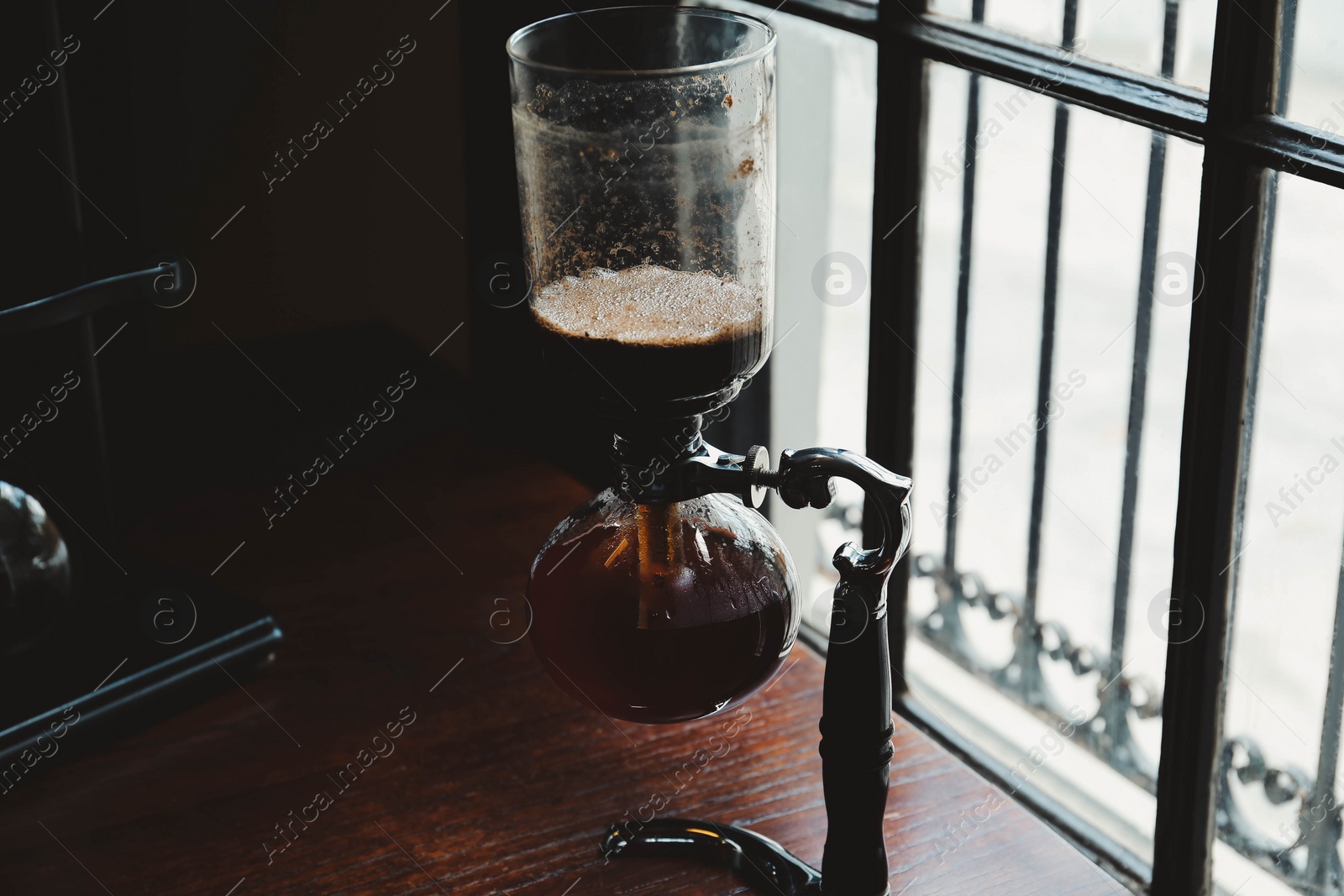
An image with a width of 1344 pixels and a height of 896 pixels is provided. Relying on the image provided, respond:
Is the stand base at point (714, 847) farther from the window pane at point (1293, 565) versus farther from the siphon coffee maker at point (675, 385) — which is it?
the window pane at point (1293, 565)

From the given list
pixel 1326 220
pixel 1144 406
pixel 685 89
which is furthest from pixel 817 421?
pixel 685 89

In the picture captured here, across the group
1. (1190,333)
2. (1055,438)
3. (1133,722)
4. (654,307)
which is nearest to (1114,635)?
(1133,722)

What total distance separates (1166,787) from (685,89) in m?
0.58

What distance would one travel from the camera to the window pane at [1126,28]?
995mm

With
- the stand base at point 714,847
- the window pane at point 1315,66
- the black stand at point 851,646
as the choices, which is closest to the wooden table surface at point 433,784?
the stand base at point 714,847

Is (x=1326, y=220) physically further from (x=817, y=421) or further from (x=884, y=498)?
(x=817, y=421)

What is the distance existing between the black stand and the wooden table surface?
138 mm

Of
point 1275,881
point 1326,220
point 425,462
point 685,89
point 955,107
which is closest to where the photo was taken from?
point 685,89

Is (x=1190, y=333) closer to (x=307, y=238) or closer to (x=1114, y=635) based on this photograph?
(x=1114, y=635)

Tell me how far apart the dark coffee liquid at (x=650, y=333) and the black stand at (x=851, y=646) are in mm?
58

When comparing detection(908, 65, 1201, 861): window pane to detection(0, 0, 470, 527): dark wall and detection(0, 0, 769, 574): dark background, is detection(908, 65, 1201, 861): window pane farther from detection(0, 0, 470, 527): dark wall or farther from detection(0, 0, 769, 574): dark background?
detection(0, 0, 470, 527): dark wall

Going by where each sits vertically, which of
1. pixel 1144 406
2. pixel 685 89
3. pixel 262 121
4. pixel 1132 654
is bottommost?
pixel 1132 654

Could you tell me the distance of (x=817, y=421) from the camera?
68.6 inches

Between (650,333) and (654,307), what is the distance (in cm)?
2
